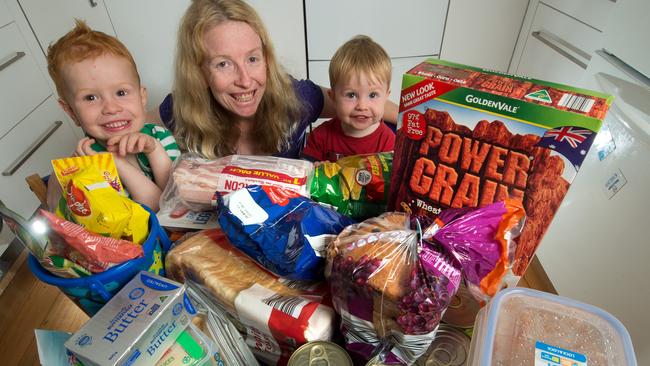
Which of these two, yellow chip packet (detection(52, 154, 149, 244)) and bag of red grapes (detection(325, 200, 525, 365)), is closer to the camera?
bag of red grapes (detection(325, 200, 525, 365))

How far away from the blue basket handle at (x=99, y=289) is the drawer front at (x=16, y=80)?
5.32 ft

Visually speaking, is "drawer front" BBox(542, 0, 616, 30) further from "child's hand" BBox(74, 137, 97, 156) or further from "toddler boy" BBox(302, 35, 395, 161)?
"child's hand" BBox(74, 137, 97, 156)

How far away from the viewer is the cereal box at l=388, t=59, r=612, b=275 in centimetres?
50

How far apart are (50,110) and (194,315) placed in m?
2.00

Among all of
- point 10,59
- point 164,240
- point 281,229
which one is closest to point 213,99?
point 164,240

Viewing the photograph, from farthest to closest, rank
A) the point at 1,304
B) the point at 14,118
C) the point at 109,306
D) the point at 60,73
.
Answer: the point at 14,118 < the point at 1,304 < the point at 60,73 < the point at 109,306

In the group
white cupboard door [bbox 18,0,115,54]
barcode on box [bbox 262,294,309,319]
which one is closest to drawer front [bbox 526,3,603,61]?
barcode on box [bbox 262,294,309,319]

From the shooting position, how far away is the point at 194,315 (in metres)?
0.59

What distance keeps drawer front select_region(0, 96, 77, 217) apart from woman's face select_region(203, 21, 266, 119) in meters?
1.36

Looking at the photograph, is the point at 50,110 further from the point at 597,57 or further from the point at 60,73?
the point at 597,57

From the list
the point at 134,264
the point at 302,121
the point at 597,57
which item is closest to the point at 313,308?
the point at 134,264

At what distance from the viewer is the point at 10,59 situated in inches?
69.5

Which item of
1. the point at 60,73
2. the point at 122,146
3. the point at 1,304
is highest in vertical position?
the point at 60,73

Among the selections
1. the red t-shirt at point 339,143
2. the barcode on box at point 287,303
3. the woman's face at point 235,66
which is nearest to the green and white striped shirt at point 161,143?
the woman's face at point 235,66
